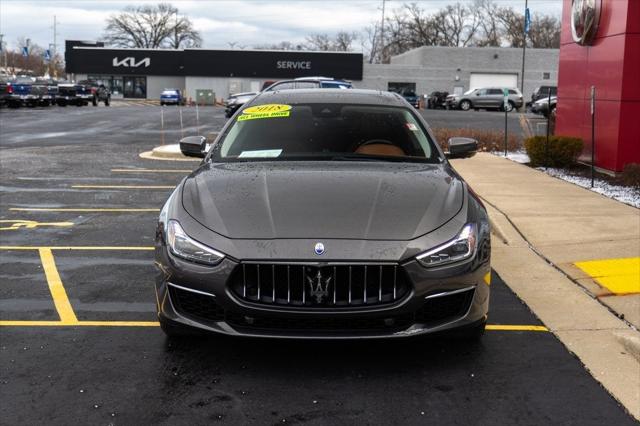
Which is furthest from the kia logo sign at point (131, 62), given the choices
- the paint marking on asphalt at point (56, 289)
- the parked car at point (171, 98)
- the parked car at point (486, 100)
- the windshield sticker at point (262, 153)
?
the windshield sticker at point (262, 153)

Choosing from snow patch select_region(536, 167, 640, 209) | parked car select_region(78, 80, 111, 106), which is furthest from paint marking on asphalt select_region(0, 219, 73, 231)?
parked car select_region(78, 80, 111, 106)

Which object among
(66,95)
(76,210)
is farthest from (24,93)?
(76,210)

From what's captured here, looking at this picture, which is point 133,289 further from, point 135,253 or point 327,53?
point 327,53

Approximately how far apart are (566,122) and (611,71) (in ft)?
8.54

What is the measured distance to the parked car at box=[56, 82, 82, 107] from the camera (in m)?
50.6

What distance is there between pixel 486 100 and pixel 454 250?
4836 centimetres

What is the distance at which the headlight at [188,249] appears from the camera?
3.66 m

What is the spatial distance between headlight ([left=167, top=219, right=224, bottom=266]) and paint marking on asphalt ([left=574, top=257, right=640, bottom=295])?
332cm

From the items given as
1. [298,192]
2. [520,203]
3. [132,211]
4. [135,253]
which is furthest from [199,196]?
[520,203]

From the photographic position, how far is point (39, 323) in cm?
475

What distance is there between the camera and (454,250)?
12.3 ft

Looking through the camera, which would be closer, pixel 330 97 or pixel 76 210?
pixel 330 97

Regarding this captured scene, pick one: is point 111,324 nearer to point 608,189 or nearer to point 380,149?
point 380,149

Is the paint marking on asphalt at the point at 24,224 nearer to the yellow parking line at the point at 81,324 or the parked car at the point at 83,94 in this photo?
the yellow parking line at the point at 81,324
